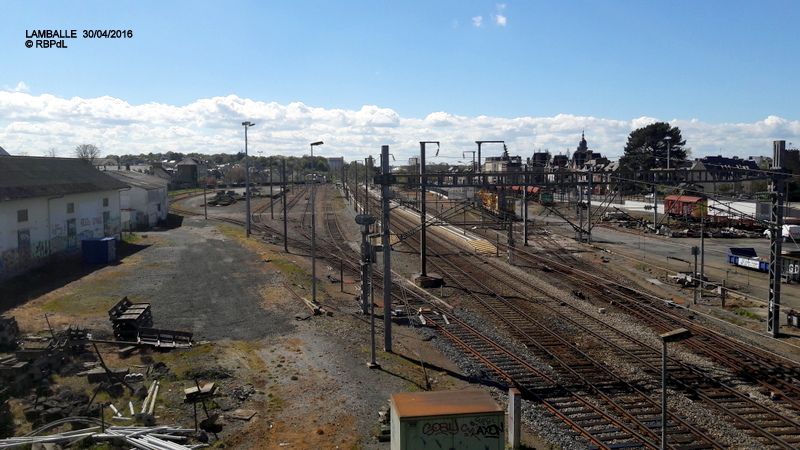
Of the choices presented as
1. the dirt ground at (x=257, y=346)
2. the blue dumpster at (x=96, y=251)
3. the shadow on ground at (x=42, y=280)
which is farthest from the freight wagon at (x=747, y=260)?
the blue dumpster at (x=96, y=251)

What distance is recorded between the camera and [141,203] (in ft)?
157

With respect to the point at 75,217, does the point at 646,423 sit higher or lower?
lower

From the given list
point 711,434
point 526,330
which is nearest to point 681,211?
point 526,330

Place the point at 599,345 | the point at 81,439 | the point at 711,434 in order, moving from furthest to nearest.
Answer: the point at 599,345 < the point at 711,434 < the point at 81,439

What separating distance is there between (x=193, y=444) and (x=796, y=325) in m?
18.8

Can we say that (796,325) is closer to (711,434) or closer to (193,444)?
(711,434)

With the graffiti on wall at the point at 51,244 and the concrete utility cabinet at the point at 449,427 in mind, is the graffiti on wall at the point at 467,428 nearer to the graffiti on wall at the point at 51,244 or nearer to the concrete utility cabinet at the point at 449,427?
the concrete utility cabinet at the point at 449,427

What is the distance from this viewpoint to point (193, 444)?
10305 mm

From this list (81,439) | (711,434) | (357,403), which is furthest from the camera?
(357,403)

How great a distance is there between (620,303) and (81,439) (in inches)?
732

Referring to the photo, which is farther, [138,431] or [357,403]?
[357,403]

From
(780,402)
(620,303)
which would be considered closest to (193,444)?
(780,402)

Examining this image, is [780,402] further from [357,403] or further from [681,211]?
[681,211]

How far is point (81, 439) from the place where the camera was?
10078 millimetres
